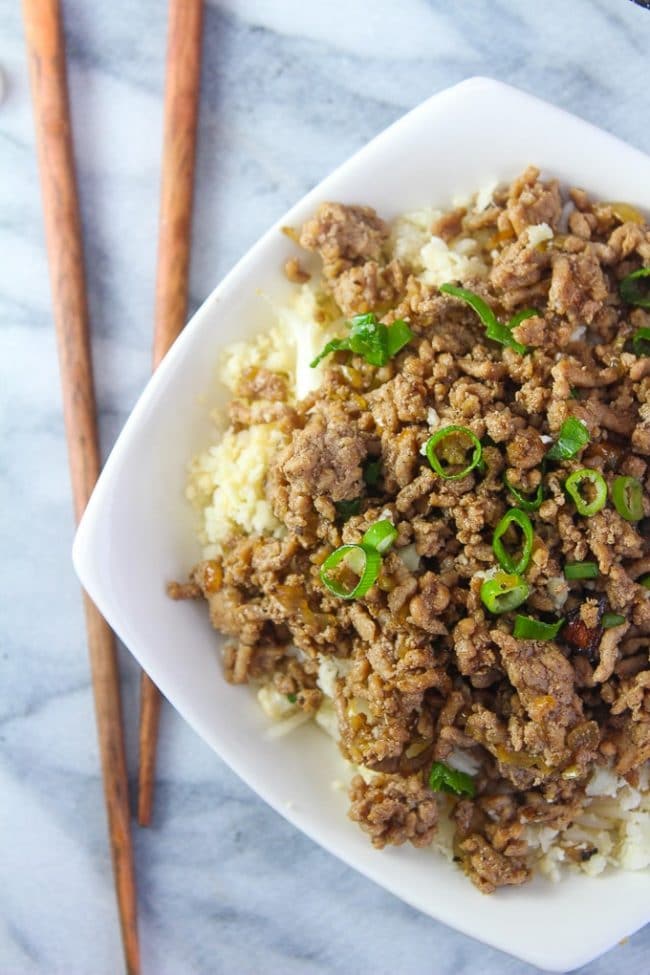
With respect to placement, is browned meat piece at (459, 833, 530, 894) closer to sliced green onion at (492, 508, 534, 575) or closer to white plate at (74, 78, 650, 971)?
white plate at (74, 78, 650, 971)

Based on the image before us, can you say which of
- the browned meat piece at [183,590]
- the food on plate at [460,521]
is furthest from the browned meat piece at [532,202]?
the browned meat piece at [183,590]

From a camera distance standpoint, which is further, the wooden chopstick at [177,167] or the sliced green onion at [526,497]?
the wooden chopstick at [177,167]

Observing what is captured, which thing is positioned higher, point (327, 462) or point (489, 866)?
point (327, 462)

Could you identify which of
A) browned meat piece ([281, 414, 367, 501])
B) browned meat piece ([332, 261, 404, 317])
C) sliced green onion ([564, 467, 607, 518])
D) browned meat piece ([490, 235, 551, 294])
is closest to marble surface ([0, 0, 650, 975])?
browned meat piece ([332, 261, 404, 317])

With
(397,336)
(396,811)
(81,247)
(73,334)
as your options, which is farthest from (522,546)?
(81,247)

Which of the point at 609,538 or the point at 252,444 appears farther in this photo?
the point at 252,444

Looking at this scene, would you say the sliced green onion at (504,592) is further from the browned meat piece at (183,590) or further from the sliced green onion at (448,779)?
the browned meat piece at (183,590)

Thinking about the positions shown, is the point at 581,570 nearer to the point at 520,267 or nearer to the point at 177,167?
the point at 520,267
